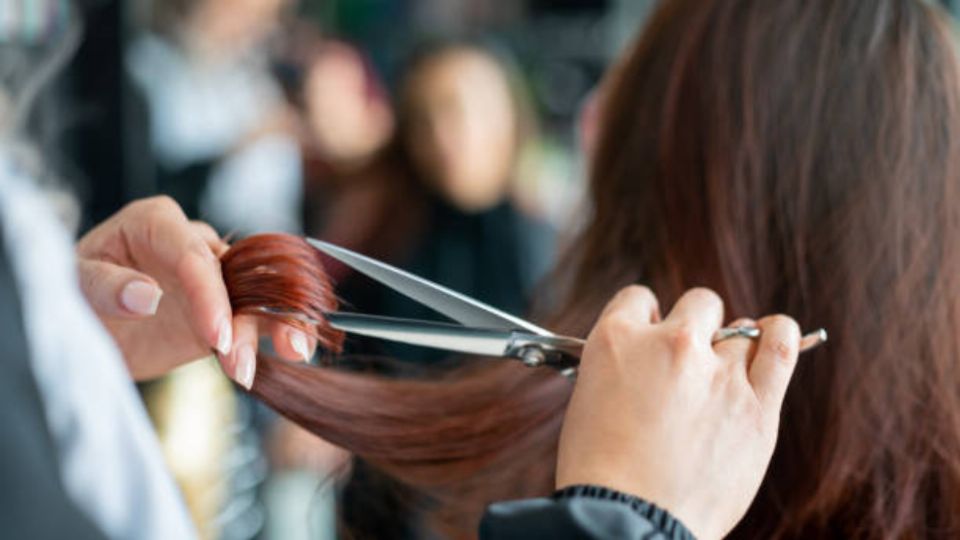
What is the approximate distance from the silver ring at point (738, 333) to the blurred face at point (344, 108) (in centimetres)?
195

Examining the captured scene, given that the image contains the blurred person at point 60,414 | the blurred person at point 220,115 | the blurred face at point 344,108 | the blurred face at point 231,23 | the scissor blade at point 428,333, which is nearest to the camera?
the blurred person at point 60,414

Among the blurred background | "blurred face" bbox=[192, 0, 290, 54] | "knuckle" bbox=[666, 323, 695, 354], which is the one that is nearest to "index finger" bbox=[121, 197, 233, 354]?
"knuckle" bbox=[666, 323, 695, 354]

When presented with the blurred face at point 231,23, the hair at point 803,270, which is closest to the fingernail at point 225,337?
the hair at point 803,270

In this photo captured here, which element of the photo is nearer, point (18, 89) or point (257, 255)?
point (257, 255)

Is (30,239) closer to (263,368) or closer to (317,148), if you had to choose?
(263,368)

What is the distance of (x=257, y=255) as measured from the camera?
0.71m

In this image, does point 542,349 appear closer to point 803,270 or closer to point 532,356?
point 532,356

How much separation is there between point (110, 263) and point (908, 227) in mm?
545

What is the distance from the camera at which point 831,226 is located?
0.91 metres

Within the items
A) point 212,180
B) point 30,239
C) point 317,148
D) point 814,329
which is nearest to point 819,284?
point 814,329

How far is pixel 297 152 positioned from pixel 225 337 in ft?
6.59

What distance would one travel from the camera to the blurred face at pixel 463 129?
2.29 m

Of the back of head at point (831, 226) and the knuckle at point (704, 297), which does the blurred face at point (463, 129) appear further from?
the knuckle at point (704, 297)

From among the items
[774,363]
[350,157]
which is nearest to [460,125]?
[350,157]
